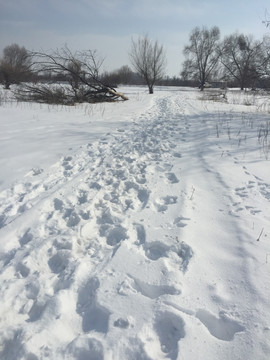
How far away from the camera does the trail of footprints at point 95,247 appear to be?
65.4 inches

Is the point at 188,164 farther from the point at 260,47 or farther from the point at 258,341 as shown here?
the point at 260,47

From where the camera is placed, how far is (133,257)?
2.26 m

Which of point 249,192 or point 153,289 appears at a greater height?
point 249,192

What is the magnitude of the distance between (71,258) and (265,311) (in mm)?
1556

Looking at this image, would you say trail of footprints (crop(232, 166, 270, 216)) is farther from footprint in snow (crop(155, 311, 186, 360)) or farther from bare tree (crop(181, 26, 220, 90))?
bare tree (crop(181, 26, 220, 90))

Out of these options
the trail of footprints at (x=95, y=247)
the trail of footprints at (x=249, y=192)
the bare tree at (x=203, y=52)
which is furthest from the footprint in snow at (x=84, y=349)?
the bare tree at (x=203, y=52)

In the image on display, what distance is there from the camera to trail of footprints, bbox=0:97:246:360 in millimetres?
1660

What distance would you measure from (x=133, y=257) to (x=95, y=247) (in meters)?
0.39

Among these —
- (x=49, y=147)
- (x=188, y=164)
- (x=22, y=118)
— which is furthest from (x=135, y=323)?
(x=22, y=118)

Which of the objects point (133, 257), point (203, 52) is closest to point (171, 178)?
point (133, 257)

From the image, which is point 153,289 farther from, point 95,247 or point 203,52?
point 203,52

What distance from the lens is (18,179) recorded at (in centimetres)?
369

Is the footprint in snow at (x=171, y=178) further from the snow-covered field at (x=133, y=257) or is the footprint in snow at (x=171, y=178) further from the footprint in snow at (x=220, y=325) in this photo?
the footprint in snow at (x=220, y=325)

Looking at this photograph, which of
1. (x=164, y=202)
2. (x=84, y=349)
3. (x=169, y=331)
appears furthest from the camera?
(x=164, y=202)
